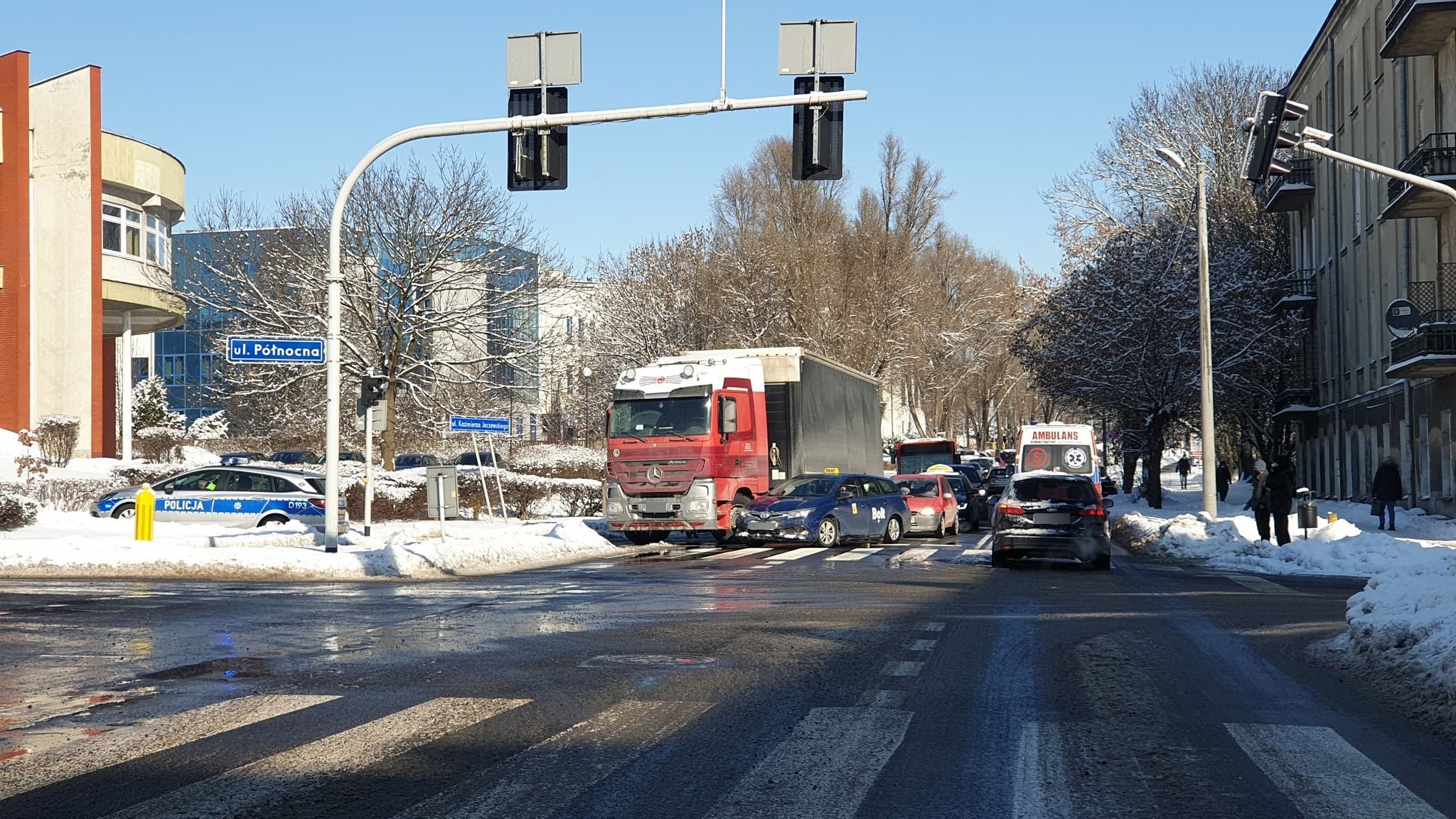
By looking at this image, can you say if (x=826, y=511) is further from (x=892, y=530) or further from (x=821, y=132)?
(x=821, y=132)

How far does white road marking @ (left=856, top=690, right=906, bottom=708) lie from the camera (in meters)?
8.47

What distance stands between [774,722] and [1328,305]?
43.8 metres

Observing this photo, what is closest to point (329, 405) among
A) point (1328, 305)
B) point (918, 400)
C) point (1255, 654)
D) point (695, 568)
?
point (695, 568)

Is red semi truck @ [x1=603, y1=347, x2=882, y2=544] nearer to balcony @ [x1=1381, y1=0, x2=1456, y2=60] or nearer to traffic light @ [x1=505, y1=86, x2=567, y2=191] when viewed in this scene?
traffic light @ [x1=505, y1=86, x2=567, y2=191]

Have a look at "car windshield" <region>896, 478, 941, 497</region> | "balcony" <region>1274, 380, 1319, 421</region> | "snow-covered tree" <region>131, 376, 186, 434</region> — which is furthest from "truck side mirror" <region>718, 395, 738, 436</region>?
"snow-covered tree" <region>131, 376, 186, 434</region>

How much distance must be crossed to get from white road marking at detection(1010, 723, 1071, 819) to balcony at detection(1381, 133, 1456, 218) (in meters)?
27.0

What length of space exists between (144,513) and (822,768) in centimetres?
1777

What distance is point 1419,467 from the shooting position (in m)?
36.7

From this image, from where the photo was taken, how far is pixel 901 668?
1005 centimetres

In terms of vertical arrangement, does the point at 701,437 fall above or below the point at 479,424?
below

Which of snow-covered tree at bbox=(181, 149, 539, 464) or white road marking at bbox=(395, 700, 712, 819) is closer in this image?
white road marking at bbox=(395, 700, 712, 819)

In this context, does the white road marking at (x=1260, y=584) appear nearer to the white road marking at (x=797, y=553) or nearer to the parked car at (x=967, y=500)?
the white road marking at (x=797, y=553)

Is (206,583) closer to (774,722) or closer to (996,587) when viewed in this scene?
(996,587)

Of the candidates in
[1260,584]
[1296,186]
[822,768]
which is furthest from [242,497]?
[1296,186]
